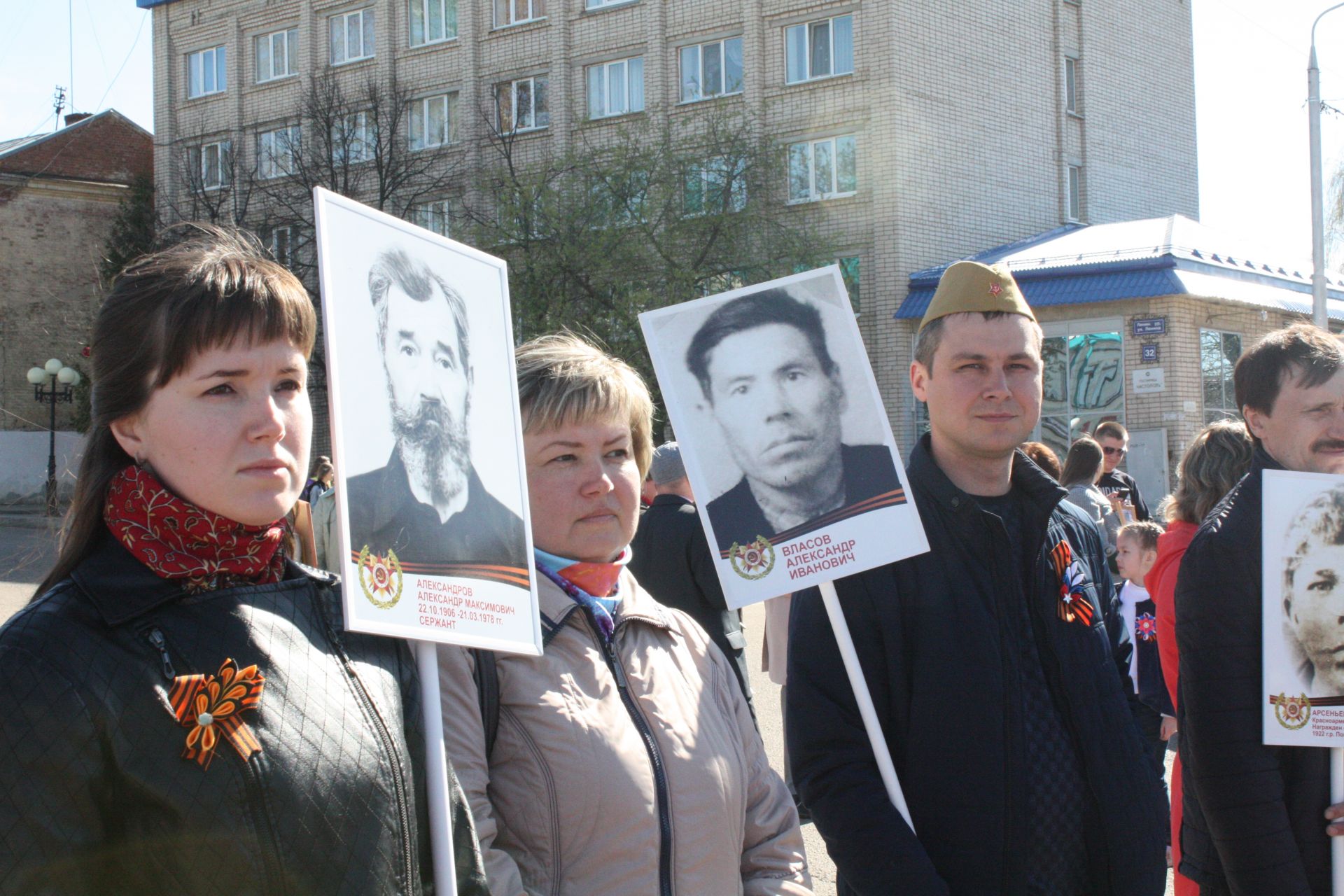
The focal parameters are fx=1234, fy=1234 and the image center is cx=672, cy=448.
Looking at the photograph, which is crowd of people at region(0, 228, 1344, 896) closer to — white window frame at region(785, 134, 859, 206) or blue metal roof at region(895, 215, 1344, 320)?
blue metal roof at region(895, 215, 1344, 320)

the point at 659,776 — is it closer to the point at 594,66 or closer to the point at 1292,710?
the point at 1292,710

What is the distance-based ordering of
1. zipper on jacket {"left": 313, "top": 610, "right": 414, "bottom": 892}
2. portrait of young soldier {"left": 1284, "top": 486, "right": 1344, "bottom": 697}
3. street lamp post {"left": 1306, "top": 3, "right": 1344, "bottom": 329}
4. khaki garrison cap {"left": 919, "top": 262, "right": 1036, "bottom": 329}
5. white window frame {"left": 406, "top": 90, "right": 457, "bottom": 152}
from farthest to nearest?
white window frame {"left": 406, "top": 90, "right": 457, "bottom": 152}, street lamp post {"left": 1306, "top": 3, "right": 1344, "bottom": 329}, khaki garrison cap {"left": 919, "top": 262, "right": 1036, "bottom": 329}, portrait of young soldier {"left": 1284, "top": 486, "right": 1344, "bottom": 697}, zipper on jacket {"left": 313, "top": 610, "right": 414, "bottom": 892}

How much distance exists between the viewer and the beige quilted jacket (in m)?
2.28

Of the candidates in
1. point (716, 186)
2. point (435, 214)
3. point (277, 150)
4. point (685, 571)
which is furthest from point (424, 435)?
point (277, 150)

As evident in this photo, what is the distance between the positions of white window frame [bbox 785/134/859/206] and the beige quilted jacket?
2344 cm

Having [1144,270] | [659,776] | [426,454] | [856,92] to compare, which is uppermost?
[856,92]

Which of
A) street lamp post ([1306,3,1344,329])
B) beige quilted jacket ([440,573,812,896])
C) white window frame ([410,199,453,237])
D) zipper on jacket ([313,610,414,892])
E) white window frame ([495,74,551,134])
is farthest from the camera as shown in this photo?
white window frame ([410,199,453,237])

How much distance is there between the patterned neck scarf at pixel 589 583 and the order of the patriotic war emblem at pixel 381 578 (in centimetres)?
53

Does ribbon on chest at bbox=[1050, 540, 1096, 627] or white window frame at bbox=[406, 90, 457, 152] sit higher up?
white window frame at bbox=[406, 90, 457, 152]

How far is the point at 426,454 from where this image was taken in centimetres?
212

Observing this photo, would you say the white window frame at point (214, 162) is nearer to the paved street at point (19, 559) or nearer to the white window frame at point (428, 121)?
the white window frame at point (428, 121)

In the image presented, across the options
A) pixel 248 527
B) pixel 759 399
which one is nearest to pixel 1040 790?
pixel 759 399

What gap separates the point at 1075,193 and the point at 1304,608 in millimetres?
27147

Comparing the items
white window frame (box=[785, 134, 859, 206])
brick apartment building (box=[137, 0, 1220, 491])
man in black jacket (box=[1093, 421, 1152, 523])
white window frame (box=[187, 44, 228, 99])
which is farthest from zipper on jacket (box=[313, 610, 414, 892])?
white window frame (box=[187, 44, 228, 99])
